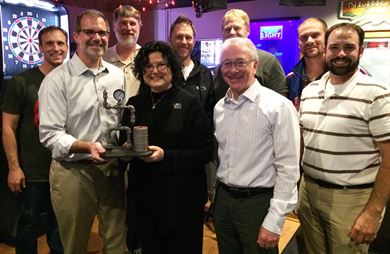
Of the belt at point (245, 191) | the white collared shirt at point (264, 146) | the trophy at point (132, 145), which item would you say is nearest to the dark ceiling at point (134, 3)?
the trophy at point (132, 145)

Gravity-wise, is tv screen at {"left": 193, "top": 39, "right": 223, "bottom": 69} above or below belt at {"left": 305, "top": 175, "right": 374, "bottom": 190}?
above

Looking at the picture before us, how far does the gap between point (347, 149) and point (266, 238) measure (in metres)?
0.58

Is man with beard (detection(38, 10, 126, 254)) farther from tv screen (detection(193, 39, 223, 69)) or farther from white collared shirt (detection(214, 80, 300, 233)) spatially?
tv screen (detection(193, 39, 223, 69))

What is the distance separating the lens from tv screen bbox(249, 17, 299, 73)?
6.33m

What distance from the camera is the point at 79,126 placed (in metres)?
1.86

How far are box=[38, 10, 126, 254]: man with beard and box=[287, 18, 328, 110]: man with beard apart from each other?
1369 millimetres

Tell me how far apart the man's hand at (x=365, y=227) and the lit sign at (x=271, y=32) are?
17.4ft

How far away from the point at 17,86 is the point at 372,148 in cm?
215

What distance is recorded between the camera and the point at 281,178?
1.53 m

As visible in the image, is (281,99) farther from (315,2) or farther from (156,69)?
(315,2)

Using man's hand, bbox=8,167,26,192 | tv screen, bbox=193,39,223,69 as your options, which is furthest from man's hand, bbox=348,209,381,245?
tv screen, bbox=193,39,223,69

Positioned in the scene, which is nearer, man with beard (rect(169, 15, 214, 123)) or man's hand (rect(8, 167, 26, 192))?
man's hand (rect(8, 167, 26, 192))

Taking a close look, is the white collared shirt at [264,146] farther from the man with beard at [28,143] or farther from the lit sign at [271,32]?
the lit sign at [271,32]

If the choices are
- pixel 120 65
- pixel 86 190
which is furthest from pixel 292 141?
pixel 120 65
